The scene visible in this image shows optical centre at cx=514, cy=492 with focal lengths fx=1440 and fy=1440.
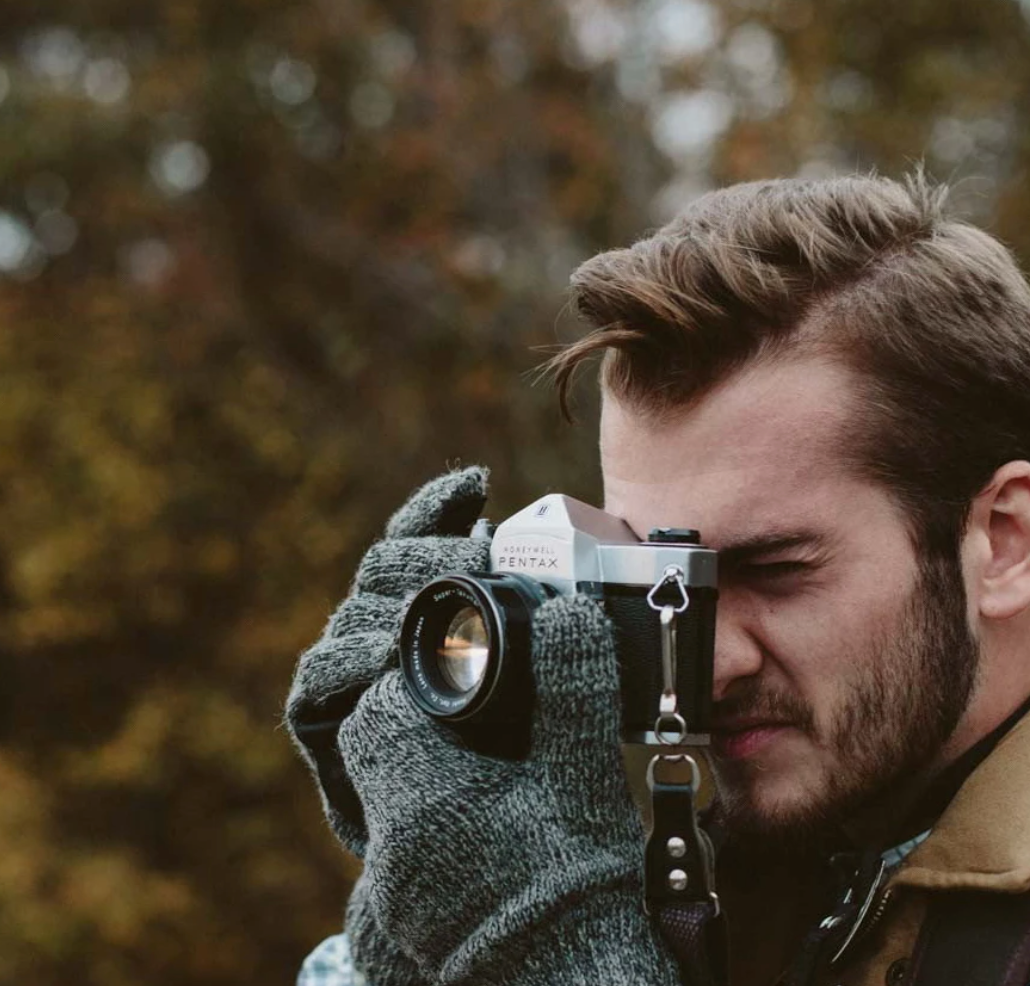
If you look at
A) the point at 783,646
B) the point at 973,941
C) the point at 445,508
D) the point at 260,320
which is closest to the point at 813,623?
the point at 783,646

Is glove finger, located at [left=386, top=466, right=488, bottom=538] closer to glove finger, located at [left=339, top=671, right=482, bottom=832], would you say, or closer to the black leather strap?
glove finger, located at [left=339, top=671, right=482, bottom=832]

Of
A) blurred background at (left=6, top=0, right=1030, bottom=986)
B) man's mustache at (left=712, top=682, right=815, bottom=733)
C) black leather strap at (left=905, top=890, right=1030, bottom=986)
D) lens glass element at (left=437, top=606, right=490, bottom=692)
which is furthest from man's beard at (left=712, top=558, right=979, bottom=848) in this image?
blurred background at (left=6, top=0, right=1030, bottom=986)

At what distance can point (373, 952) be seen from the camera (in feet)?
4.46

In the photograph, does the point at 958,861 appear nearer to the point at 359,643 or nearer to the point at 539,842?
the point at 539,842

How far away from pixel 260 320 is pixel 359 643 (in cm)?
478

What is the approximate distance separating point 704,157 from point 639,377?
455 centimetres

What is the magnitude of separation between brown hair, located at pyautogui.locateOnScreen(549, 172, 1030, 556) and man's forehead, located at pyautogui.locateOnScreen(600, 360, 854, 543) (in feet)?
0.07

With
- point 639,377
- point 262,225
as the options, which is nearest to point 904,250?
point 639,377

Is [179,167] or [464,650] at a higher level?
[179,167]

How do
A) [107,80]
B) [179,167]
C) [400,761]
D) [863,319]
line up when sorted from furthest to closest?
[179,167] → [107,80] → [863,319] → [400,761]

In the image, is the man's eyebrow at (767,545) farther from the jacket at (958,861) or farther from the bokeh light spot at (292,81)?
the bokeh light spot at (292,81)

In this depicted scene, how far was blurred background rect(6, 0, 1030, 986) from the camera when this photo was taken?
537 cm

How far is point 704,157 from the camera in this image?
225 inches

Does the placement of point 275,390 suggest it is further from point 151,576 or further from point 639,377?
point 639,377
